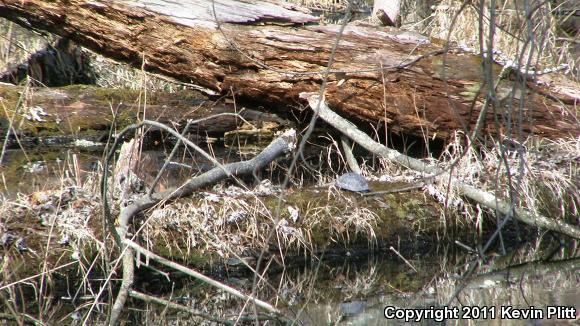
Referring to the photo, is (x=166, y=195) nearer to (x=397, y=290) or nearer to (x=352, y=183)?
(x=352, y=183)

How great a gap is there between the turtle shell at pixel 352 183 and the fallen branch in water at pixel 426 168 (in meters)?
0.38

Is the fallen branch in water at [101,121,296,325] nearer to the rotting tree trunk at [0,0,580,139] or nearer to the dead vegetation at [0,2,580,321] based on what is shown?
the dead vegetation at [0,2,580,321]

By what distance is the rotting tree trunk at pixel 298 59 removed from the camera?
593 centimetres

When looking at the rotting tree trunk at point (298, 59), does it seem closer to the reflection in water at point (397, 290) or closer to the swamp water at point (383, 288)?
the swamp water at point (383, 288)

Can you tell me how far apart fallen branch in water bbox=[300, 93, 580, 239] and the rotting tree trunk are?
135mm

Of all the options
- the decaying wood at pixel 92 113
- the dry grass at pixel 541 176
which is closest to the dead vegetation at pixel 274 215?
the dry grass at pixel 541 176

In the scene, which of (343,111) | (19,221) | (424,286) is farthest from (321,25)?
(19,221)

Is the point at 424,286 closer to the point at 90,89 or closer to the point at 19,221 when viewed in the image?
the point at 19,221

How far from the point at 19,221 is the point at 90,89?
11.0 feet

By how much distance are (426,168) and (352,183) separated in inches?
24.7

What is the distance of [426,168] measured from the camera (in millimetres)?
5809

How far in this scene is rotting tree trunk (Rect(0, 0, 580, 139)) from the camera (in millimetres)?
5926

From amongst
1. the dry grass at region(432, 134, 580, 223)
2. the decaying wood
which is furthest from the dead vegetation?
the decaying wood

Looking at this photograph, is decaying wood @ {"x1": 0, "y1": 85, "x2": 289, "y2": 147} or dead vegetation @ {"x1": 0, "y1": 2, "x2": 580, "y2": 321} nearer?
dead vegetation @ {"x1": 0, "y1": 2, "x2": 580, "y2": 321}
